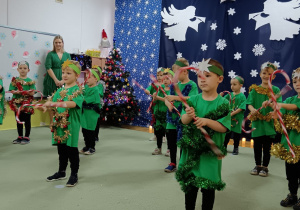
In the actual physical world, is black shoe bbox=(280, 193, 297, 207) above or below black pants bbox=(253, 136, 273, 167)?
below

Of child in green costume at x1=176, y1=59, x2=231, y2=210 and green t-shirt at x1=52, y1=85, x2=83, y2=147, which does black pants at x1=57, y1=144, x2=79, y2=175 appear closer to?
green t-shirt at x1=52, y1=85, x2=83, y2=147

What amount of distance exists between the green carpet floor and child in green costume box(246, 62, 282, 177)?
0.29 meters

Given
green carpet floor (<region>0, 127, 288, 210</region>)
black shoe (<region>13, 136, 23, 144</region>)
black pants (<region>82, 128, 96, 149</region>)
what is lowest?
green carpet floor (<region>0, 127, 288, 210</region>)

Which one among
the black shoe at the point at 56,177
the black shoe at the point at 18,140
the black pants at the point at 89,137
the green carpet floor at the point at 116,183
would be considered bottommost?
the green carpet floor at the point at 116,183

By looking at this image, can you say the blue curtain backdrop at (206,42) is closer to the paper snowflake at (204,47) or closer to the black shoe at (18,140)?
the paper snowflake at (204,47)

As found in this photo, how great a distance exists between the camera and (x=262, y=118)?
3.66 meters

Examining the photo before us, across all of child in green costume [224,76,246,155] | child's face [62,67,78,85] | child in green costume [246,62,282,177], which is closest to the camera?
child's face [62,67,78,85]

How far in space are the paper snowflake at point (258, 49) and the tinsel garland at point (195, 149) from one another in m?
4.32

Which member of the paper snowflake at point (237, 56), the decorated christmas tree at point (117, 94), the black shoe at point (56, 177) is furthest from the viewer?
the decorated christmas tree at point (117, 94)

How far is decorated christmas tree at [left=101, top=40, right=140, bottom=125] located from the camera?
6.87m

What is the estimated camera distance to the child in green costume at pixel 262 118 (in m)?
3.60

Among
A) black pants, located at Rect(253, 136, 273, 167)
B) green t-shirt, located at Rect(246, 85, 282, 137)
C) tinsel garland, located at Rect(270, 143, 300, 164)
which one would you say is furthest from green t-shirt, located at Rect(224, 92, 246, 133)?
tinsel garland, located at Rect(270, 143, 300, 164)

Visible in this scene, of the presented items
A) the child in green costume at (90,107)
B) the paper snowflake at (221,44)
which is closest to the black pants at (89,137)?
the child in green costume at (90,107)

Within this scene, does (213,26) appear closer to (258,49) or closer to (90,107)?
(258,49)
